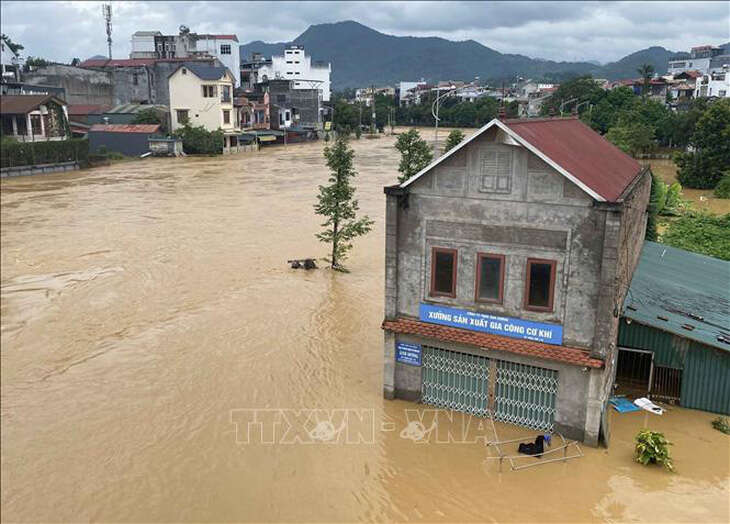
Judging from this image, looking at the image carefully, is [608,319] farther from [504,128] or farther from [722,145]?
[722,145]

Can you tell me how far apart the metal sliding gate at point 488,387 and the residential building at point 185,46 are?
349ft

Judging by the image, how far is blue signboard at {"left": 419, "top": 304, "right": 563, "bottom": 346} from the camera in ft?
50.3

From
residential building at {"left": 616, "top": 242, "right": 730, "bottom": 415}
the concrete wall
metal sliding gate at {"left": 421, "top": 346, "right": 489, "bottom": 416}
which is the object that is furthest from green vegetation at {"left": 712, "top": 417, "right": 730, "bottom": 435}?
the concrete wall

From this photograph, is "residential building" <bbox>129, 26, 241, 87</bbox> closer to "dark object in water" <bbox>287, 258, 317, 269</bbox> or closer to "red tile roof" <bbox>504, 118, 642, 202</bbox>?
"dark object in water" <bbox>287, 258, 317, 269</bbox>

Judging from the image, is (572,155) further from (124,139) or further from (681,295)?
(124,139)

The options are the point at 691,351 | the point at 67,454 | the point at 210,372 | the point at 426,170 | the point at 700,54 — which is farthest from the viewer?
the point at 700,54

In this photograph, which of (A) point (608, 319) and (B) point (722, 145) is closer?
(A) point (608, 319)

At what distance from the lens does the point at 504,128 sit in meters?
14.7

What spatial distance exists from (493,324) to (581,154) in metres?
6.15

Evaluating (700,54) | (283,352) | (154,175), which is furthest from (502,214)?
(700,54)

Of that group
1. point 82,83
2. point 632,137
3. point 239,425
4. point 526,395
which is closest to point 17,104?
point 239,425

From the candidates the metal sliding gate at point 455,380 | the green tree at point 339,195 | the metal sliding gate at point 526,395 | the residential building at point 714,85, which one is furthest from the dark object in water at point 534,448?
the residential building at point 714,85

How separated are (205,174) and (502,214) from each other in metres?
52.3

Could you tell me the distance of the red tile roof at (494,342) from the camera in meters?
15.0
